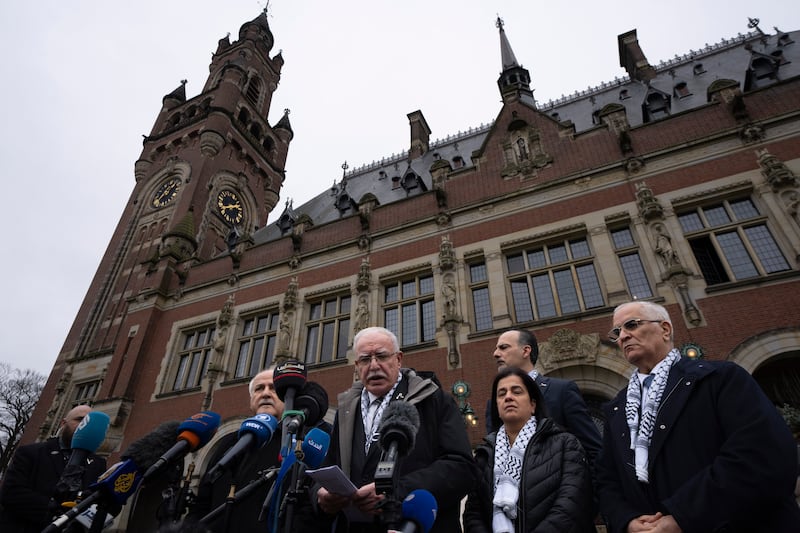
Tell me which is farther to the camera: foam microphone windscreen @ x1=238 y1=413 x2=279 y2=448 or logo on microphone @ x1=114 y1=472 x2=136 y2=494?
foam microphone windscreen @ x1=238 y1=413 x2=279 y2=448

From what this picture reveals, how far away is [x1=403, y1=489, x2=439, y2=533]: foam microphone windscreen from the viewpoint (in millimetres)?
1688

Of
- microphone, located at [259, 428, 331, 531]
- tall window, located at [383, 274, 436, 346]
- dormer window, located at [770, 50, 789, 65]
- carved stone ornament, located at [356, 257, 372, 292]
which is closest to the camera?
microphone, located at [259, 428, 331, 531]

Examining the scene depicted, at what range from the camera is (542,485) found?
2586mm

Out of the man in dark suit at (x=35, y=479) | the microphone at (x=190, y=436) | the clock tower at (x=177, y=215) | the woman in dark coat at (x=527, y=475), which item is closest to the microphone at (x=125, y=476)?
the microphone at (x=190, y=436)

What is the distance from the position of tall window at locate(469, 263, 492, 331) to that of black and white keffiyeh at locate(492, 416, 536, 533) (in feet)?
23.3

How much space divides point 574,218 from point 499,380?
Result: 8212mm

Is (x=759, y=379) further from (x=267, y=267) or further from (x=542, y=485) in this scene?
(x=267, y=267)

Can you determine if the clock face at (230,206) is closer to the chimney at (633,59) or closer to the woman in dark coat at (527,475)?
the chimney at (633,59)

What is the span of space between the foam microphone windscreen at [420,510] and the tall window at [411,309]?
8.73 m

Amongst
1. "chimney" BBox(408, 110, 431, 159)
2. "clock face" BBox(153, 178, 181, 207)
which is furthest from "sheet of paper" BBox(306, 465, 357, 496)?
"clock face" BBox(153, 178, 181, 207)

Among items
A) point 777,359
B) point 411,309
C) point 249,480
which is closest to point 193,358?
point 411,309

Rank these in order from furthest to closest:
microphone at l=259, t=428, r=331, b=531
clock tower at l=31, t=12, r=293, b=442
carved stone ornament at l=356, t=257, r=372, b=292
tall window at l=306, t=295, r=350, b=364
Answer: clock tower at l=31, t=12, r=293, b=442, carved stone ornament at l=356, t=257, r=372, b=292, tall window at l=306, t=295, r=350, b=364, microphone at l=259, t=428, r=331, b=531

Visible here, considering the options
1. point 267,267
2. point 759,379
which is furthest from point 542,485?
point 267,267

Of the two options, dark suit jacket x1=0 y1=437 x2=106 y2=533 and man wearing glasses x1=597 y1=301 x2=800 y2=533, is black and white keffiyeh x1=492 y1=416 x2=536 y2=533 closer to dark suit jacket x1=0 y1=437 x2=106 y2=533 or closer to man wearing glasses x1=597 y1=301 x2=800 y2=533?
man wearing glasses x1=597 y1=301 x2=800 y2=533
